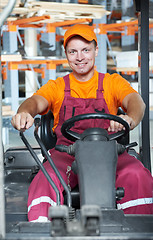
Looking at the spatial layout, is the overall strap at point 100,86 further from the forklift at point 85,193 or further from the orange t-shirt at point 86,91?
the forklift at point 85,193

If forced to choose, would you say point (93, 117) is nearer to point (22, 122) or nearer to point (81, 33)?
point (22, 122)

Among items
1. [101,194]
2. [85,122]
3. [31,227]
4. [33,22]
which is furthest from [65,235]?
[33,22]

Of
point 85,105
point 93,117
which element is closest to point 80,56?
point 85,105

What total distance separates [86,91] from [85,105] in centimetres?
11

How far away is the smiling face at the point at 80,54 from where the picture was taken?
2062 mm

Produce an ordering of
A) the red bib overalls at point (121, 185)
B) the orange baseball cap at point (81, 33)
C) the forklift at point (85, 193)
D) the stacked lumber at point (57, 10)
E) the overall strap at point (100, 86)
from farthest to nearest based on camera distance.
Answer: the stacked lumber at point (57, 10), the overall strap at point (100, 86), the orange baseball cap at point (81, 33), the red bib overalls at point (121, 185), the forklift at point (85, 193)

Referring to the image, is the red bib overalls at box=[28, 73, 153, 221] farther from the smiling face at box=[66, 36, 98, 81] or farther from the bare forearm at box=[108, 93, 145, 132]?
the smiling face at box=[66, 36, 98, 81]

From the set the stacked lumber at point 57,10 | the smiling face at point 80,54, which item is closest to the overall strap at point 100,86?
the smiling face at point 80,54

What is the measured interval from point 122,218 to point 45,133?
1055mm

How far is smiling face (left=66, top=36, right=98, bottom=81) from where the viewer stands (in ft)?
6.77

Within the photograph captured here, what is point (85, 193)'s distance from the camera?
1405mm

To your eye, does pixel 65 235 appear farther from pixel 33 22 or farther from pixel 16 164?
pixel 33 22

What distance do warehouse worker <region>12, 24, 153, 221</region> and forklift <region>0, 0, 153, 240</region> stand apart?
88mm

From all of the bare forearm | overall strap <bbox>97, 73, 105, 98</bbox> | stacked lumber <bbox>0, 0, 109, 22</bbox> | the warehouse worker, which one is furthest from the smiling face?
stacked lumber <bbox>0, 0, 109, 22</bbox>
